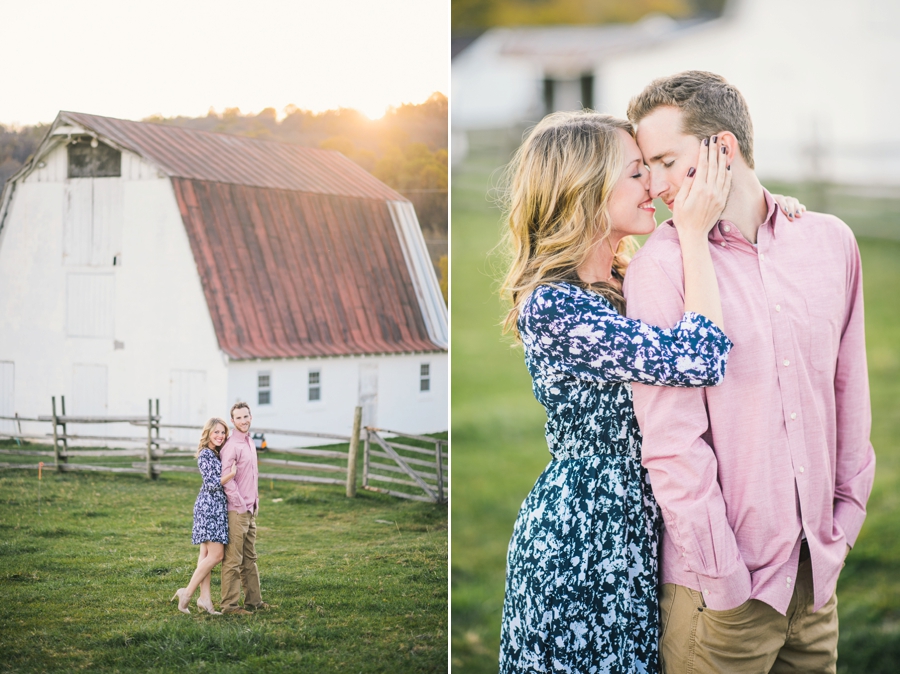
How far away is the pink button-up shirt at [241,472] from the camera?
2750 mm

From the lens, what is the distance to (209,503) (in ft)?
8.97

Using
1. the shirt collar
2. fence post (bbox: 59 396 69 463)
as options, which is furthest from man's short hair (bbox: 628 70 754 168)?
fence post (bbox: 59 396 69 463)

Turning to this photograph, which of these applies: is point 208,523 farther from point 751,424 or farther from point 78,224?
point 751,424

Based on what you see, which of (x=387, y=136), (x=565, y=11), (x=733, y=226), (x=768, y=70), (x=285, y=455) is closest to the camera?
(x=733, y=226)

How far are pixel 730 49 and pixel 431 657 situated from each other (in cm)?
423

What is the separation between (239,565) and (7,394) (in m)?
0.99

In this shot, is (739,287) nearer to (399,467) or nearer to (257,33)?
(399,467)

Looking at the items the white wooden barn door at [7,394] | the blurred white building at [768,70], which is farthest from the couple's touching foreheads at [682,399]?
the blurred white building at [768,70]

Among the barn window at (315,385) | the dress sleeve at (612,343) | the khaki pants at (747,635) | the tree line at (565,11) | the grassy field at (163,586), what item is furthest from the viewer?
the tree line at (565,11)

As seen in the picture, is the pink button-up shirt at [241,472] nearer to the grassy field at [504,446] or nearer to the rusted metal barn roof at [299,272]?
the rusted metal barn roof at [299,272]

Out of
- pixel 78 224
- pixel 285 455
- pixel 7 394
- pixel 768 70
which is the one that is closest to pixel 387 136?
pixel 78 224

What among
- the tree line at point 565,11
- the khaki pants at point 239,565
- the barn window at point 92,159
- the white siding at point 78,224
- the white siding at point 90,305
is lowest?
the khaki pants at point 239,565

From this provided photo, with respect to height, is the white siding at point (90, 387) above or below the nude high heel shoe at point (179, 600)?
above

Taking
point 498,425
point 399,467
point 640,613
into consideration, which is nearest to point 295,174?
point 399,467
